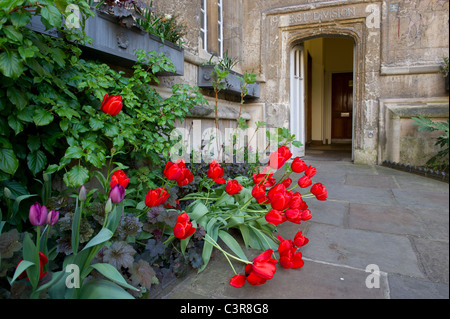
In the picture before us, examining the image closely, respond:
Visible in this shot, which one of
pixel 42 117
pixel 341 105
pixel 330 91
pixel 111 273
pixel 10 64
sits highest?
pixel 330 91

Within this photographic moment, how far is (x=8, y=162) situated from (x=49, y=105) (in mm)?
322

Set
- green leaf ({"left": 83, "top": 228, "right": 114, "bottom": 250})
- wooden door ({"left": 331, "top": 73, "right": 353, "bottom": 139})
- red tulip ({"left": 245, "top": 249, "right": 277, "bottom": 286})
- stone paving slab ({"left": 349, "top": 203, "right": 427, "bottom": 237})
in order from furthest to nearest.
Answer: wooden door ({"left": 331, "top": 73, "right": 353, "bottom": 139}) < red tulip ({"left": 245, "top": 249, "right": 277, "bottom": 286}) < green leaf ({"left": 83, "top": 228, "right": 114, "bottom": 250}) < stone paving slab ({"left": 349, "top": 203, "right": 427, "bottom": 237})

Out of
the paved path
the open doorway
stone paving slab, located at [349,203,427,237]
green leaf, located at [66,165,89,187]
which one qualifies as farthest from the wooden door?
stone paving slab, located at [349,203,427,237]

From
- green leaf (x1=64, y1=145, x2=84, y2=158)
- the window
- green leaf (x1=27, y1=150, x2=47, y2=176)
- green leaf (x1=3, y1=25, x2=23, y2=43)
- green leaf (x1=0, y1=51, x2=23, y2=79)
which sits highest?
the window

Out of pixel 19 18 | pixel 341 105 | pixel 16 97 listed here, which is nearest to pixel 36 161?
pixel 16 97

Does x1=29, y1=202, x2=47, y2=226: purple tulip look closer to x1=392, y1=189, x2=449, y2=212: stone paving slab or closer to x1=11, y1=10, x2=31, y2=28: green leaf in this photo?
x1=11, y1=10, x2=31, y2=28: green leaf

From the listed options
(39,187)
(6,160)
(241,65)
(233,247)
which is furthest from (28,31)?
(241,65)

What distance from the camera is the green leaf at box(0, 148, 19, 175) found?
112 centimetres

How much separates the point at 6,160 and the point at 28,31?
49 centimetres

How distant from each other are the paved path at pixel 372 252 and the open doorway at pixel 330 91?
289 inches

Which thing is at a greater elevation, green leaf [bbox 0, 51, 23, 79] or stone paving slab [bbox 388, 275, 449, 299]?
green leaf [bbox 0, 51, 23, 79]

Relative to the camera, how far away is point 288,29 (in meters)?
4.75

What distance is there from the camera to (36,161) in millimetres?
1314

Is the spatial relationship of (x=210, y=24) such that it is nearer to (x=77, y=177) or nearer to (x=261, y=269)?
(x=77, y=177)
